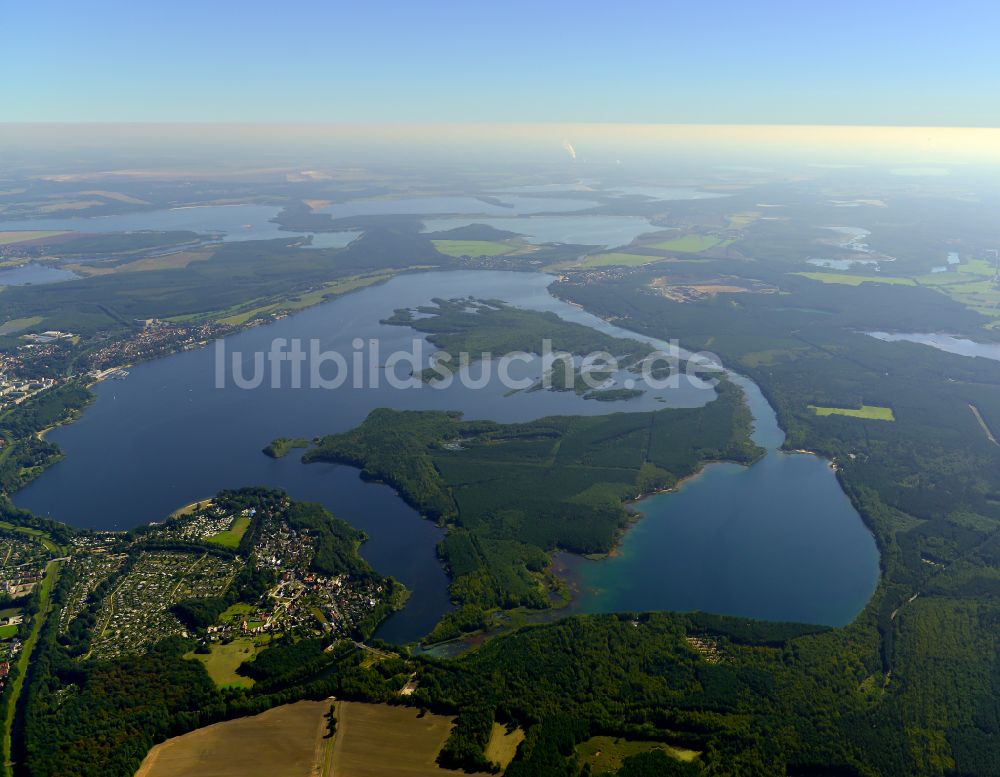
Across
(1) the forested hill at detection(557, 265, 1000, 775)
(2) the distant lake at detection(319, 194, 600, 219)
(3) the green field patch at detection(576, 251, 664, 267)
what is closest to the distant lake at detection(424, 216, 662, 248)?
(3) the green field patch at detection(576, 251, 664, 267)

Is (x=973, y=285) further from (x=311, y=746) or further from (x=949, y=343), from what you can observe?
Result: (x=311, y=746)

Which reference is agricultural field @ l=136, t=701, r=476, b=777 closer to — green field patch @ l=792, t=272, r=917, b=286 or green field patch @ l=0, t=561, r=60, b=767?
green field patch @ l=0, t=561, r=60, b=767

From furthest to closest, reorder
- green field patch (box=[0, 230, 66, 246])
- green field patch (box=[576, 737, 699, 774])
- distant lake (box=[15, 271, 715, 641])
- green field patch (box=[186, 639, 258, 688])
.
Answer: green field patch (box=[0, 230, 66, 246]) → distant lake (box=[15, 271, 715, 641]) → green field patch (box=[186, 639, 258, 688]) → green field patch (box=[576, 737, 699, 774])

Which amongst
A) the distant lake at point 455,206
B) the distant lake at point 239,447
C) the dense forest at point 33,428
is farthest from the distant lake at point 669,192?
the dense forest at point 33,428

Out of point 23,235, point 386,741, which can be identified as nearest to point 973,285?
point 386,741

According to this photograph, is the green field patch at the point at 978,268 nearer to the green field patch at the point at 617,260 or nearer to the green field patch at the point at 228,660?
the green field patch at the point at 617,260

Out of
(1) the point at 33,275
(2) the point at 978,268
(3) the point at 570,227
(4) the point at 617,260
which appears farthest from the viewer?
(3) the point at 570,227

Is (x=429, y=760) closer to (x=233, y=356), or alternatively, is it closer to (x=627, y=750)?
(x=627, y=750)
